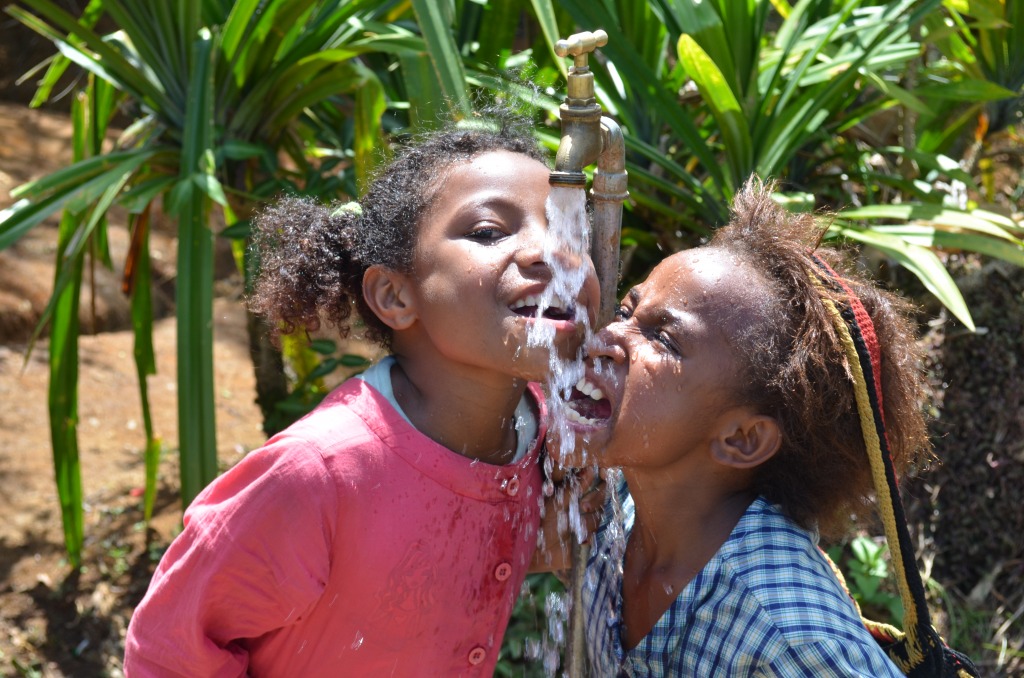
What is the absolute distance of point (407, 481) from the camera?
1598mm

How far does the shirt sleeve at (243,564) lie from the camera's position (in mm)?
1491

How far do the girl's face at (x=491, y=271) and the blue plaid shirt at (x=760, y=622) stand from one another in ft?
1.36

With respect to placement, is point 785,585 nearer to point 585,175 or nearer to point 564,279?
point 564,279

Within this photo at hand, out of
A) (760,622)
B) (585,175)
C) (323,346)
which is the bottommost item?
(323,346)

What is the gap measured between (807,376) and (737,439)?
0.15 metres

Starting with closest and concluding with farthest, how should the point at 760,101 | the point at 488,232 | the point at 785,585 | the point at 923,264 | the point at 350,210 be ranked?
1. the point at 785,585
2. the point at 488,232
3. the point at 350,210
4. the point at 923,264
5. the point at 760,101

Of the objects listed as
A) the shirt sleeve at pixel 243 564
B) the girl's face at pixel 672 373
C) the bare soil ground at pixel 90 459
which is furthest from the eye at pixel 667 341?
the bare soil ground at pixel 90 459

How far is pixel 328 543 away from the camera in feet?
5.04

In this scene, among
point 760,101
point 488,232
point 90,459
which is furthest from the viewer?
point 90,459

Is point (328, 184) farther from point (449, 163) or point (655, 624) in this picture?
point (655, 624)

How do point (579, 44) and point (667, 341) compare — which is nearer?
point (579, 44)

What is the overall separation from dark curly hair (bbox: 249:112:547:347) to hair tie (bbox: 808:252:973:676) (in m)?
0.62

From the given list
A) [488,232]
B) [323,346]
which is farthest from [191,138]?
[488,232]

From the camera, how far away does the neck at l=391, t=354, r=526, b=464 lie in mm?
1672
